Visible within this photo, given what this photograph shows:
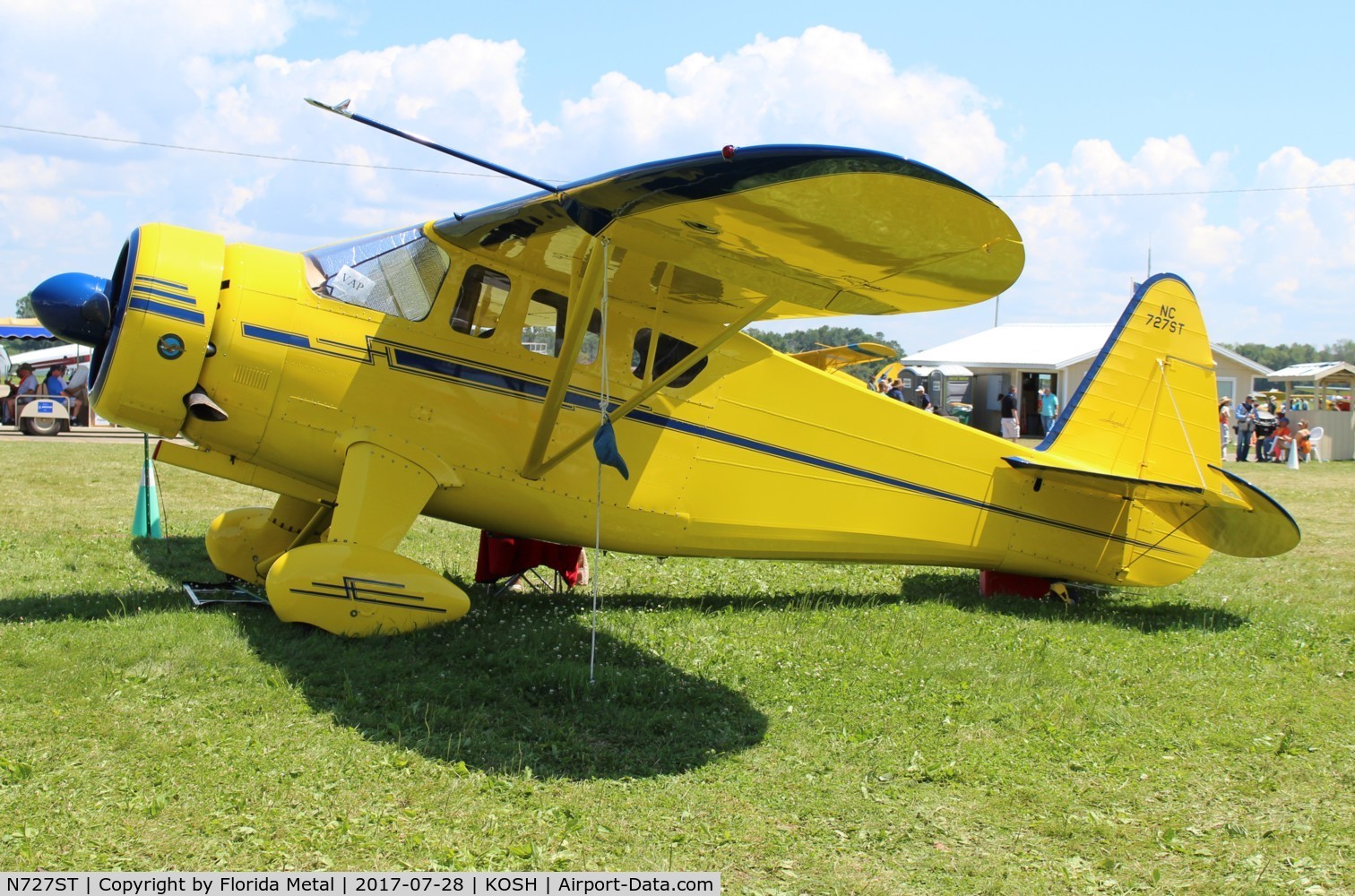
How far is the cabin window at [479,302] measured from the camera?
671 cm

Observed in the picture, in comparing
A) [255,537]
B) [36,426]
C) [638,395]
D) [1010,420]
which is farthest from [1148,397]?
[36,426]

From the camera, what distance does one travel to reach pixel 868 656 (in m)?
6.66

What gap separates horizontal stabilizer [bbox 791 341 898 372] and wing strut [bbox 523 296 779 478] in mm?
2764

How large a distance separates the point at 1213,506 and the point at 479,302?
5.73m

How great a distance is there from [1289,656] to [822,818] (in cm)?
453

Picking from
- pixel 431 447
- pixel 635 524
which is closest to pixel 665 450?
pixel 635 524

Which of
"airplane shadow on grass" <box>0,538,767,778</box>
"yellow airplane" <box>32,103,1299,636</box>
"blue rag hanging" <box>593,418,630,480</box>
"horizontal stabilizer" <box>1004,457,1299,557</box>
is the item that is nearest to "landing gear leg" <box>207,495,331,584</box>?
"yellow airplane" <box>32,103,1299,636</box>

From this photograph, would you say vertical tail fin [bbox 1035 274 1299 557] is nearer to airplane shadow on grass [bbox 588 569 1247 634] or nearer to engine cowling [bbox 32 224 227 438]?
airplane shadow on grass [bbox 588 569 1247 634]

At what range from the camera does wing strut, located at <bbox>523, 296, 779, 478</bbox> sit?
19.9ft

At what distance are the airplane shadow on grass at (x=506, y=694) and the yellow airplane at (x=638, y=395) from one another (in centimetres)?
37

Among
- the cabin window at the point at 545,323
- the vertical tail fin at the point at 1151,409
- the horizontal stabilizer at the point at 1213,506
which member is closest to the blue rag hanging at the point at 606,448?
the cabin window at the point at 545,323

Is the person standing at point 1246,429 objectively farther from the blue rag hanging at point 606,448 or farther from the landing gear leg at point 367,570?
the landing gear leg at point 367,570

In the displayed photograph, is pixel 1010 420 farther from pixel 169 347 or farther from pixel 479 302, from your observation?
pixel 169 347

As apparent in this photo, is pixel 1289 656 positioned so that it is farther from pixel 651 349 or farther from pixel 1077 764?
pixel 651 349
